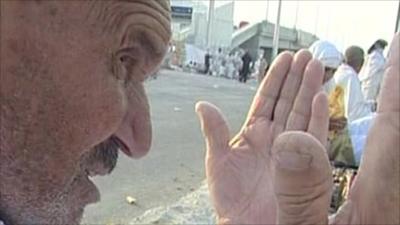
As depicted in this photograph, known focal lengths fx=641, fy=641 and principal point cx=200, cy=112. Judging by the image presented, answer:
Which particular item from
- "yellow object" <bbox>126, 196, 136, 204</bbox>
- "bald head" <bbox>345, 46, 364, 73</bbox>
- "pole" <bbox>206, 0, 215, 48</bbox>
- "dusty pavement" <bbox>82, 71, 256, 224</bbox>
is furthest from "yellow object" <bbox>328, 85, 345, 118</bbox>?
"pole" <bbox>206, 0, 215, 48</bbox>

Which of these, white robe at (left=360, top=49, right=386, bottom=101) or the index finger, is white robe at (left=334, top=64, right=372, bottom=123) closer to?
white robe at (left=360, top=49, right=386, bottom=101)

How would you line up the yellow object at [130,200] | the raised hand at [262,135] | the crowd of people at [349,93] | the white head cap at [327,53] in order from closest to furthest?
the raised hand at [262,135]
the crowd of people at [349,93]
the white head cap at [327,53]
the yellow object at [130,200]

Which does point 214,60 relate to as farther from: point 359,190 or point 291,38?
point 359,190

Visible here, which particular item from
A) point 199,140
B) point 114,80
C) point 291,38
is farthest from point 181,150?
point 291,38

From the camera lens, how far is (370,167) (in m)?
1.06

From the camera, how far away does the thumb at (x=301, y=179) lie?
90cm

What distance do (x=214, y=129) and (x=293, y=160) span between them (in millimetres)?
415

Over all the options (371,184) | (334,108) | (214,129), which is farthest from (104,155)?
(334,108)

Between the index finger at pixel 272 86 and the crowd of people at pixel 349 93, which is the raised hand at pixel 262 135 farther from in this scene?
the crowd of people at pixel 349 93

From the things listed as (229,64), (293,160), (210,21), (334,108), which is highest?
(293,160)

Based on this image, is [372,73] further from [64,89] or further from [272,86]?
[64,89]

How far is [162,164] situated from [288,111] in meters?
5.14

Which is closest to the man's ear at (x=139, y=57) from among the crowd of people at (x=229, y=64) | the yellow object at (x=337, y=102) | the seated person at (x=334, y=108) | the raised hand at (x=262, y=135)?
the raised hand at (x=262, y=135)

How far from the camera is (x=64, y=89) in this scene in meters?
0.53
